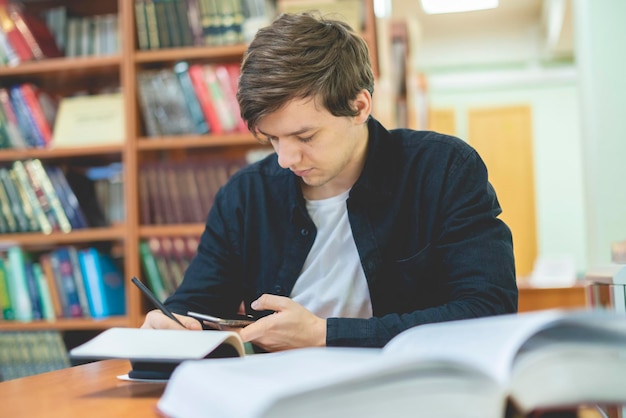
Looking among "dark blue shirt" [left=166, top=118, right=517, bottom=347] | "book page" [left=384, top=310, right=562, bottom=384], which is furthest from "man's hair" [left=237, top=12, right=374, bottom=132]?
"book page" [left=384, top=310, right=562, bottom=384]

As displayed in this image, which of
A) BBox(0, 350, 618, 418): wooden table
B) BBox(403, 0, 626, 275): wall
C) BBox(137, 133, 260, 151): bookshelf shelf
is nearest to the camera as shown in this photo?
BBox(0, 350, 618, 418): wooden table

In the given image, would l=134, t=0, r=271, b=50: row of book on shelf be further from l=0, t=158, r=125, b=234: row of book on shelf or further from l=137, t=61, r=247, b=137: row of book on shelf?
l=0, t=158, r=125, b=234: row of book on shelf

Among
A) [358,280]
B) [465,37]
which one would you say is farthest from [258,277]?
[465,37]

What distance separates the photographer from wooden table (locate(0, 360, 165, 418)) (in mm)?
823

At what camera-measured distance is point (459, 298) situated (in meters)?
1.19

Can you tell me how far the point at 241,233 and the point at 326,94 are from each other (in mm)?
371

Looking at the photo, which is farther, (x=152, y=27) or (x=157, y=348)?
(x=152, y=27)

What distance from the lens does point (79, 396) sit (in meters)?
0.93

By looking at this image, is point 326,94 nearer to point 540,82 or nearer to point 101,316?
point 101,316

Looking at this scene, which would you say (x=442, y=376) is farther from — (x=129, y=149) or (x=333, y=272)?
(x=129, y=149)

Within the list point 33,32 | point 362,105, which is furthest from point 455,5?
point 362,105

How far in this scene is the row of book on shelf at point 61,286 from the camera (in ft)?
8.97

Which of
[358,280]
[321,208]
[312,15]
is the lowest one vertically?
[358,280]

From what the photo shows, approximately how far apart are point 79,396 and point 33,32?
2.24m
